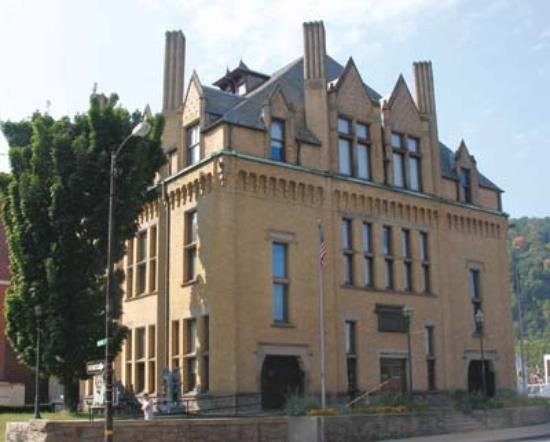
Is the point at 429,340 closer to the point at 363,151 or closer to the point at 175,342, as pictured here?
the point at 363,151

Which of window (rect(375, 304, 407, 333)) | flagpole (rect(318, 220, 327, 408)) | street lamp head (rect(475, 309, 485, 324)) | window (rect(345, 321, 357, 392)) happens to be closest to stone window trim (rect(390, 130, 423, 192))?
window (rect(375, 304, 407, 333))

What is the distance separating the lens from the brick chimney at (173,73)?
38.9 metres

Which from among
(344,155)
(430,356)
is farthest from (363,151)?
(430,356)

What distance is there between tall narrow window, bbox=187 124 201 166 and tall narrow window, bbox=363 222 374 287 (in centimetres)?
926

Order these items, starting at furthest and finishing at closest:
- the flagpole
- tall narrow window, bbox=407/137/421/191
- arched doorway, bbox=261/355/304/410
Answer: tall narrow window, bbox=407/137/421/191 → arched doorway, bbox=261/355/304/410 → the flagpole

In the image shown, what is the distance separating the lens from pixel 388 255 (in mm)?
39531

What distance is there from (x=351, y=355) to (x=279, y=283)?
206 inches

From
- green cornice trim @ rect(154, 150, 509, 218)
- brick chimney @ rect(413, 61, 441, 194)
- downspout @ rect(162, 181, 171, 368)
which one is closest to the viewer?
green cornice trim @ rect(154, 150, 509, 218)

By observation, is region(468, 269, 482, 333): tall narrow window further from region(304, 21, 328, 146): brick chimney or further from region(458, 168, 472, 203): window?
region(304, 21, 328, 146): brick chimney

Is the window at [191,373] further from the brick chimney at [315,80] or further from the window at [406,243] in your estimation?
the window at [406,243]

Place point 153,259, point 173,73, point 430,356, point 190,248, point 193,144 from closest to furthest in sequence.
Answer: point 190,248 < point 193,144 < point 153,259 < point 173,73 < point 430,356

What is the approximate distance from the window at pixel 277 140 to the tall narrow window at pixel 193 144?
11.5ft

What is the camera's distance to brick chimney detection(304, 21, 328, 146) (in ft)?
126

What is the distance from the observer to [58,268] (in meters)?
31.2
